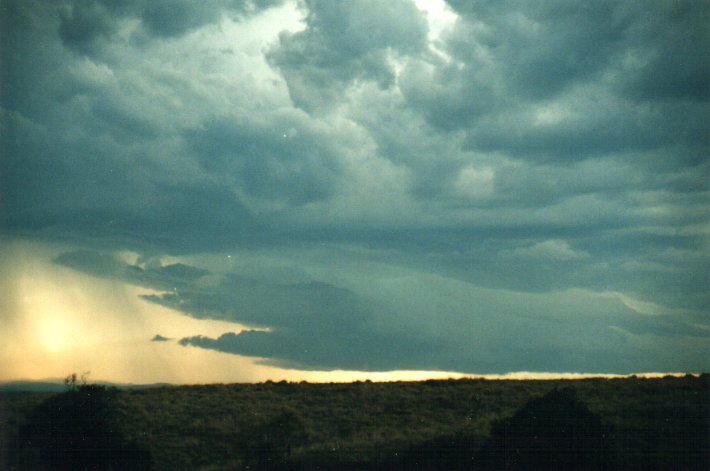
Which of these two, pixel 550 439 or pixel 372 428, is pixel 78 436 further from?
pixel 550 439

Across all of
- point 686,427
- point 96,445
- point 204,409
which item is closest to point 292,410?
point 204,409

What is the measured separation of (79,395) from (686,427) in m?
30.2

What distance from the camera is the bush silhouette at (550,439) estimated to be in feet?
79.9

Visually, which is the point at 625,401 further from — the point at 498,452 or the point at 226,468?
the point at 226,468

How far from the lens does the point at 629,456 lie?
A: 2502 centimetres

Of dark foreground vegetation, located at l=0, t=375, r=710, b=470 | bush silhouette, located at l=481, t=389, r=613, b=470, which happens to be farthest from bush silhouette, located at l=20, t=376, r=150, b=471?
bush silhouette, located at l=481, t=389, r=613, b=470

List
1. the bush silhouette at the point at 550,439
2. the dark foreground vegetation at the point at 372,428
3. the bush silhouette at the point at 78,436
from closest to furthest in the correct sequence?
the bush silhouette at the point at 550,439, the dark foreground vegetation at the point at 372,428, the bush silhouette at the point at 78,436

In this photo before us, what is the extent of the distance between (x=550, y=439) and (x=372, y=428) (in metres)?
11.7

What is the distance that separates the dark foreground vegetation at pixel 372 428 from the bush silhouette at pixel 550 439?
50 mm

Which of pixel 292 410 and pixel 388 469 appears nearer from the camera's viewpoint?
pixel 388 469

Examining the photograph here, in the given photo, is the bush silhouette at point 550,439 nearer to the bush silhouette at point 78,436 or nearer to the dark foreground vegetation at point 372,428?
the dark foreground vegetation at point 372,428

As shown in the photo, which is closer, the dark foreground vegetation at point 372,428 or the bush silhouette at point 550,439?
the bush silhouette at point 550,439

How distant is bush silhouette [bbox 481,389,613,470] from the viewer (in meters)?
24.3

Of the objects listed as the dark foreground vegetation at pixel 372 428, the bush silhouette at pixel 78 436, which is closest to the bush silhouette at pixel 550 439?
the dark foreground vegetation at pixel 372 428
